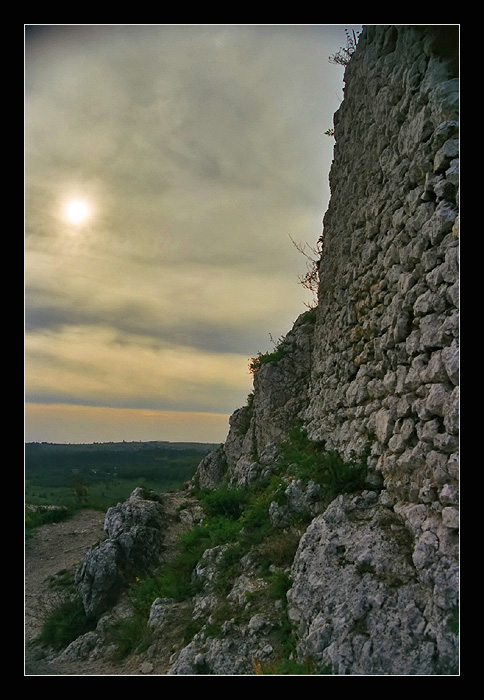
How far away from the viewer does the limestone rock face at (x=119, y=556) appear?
9047 millimetres

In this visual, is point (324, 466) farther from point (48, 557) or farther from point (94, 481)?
point (94, 481)

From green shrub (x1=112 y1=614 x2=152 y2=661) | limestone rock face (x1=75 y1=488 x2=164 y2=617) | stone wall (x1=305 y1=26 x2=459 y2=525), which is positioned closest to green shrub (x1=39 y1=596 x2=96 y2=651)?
limestone rock face (x1=75 y1=488 x2=164 y2=617)

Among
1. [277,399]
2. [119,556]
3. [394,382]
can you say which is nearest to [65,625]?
[119,556]

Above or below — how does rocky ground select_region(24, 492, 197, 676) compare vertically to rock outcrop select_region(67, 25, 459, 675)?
below

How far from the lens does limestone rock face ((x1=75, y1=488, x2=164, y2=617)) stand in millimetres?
9047

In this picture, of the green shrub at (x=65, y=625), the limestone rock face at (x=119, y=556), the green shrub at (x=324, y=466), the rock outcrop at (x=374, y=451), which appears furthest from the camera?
the limestone rock face at (x=119, y=556)

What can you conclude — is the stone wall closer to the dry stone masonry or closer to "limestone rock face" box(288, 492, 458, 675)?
the dry stone masonry

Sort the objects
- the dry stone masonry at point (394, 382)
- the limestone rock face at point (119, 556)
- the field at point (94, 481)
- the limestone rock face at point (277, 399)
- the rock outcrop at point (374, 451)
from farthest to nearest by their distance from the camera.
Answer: the field at point (94, 481), the limestone rock face at point (277, 399), the limestone rock face at point (119, 556), the rock outcrop at point (374, 451), the dry stone masonry at point (394, 382)

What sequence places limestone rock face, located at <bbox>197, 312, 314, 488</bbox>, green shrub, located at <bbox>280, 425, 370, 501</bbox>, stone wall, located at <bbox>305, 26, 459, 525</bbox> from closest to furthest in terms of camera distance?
stone wall, located at <bbox>305, 26, 459, 525</bbox>, green shrub, located at <bbox>280, 425, 370, 501</bbox>, limestone rock face, located at <bbox>197, 312, 314, 488</bbox>

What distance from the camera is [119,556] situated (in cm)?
952

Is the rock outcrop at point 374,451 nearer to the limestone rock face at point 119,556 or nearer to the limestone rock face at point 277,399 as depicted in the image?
the limestone rock face at point 119,556

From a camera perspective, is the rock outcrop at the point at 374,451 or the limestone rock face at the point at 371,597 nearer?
the limestone rock face at the point at 371,597

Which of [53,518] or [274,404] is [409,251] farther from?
[53,518]

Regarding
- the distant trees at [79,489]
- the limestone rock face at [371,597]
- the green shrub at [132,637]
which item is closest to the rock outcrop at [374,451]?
the limestone rock face at [371,597]
